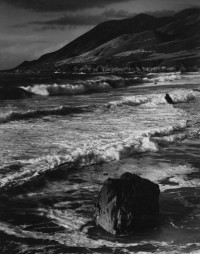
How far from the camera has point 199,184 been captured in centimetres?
1265

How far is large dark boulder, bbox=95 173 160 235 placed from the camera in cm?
899

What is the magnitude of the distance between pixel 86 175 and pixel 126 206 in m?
4.61

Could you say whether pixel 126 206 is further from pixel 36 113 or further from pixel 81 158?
pixel 36 113

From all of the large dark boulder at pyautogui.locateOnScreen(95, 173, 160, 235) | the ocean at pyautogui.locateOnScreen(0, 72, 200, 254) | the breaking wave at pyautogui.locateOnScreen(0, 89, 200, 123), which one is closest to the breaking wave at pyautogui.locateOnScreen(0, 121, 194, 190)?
the ocean at pyautogui.locateOnScreen(0, 72, 200, 254)

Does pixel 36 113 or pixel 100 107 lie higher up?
pixel 36 113

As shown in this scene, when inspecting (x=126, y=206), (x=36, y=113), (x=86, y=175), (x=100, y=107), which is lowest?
(x=86, y=175)

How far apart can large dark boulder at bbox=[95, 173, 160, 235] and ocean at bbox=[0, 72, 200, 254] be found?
202mm

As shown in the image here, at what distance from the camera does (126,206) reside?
9.04 meters

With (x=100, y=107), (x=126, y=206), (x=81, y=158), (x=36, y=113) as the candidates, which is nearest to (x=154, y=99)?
(x=100, y=107)

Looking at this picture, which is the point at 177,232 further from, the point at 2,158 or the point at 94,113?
the point at 94,113

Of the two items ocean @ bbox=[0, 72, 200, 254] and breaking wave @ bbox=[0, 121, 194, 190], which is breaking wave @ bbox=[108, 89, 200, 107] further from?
breaking wave @ bbox=[0, 121, 194, 190]

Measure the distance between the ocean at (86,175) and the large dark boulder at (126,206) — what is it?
202 millimetres

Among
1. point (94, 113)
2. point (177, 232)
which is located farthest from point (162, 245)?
point (94, 113)

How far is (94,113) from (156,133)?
30.5 ft
